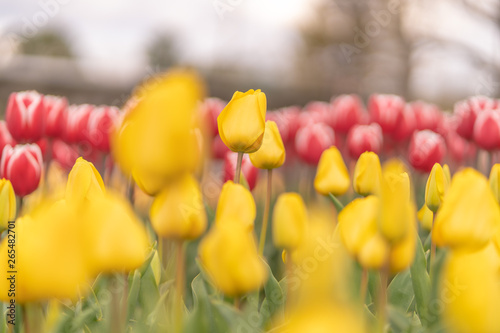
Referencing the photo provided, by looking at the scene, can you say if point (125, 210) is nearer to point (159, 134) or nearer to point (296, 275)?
Answer: point (159, 134)

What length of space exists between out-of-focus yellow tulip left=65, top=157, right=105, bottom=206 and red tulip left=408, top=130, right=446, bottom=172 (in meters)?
1.63

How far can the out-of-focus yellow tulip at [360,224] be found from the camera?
0.81m

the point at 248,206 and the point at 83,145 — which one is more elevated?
the point at 248,206

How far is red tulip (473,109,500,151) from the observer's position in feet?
6.97

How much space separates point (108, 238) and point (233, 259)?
0.18 meters

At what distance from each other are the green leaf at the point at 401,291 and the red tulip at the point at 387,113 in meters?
1.65

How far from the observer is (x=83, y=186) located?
2.98ft

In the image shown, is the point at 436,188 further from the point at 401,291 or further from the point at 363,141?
the point at 363,141

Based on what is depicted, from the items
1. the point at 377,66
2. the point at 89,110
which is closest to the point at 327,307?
the point at 89,110

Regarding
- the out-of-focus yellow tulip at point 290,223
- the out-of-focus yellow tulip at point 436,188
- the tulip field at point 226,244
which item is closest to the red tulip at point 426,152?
the tulip field at point 226,244

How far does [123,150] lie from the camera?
24.0 inches

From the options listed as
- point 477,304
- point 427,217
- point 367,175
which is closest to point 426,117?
point 427,217

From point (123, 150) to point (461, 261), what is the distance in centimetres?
41

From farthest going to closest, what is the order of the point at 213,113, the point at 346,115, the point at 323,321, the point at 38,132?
the point at 346,115
the point at 213,113
the point at 38,132
the point at 323,321
